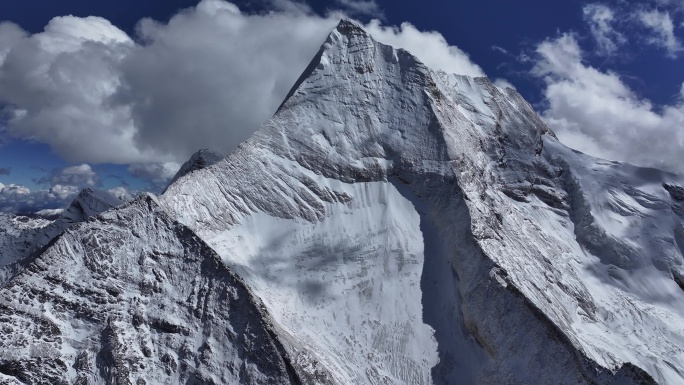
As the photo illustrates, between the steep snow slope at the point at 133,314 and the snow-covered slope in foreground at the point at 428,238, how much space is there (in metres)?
4.61

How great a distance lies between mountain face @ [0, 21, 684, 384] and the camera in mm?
41938

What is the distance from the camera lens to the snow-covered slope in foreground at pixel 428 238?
50.2 metres

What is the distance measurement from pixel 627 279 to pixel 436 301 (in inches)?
1267

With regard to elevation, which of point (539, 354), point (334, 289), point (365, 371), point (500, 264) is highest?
point (500, 264)

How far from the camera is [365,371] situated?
48938 millimetres

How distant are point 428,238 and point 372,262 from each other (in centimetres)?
686

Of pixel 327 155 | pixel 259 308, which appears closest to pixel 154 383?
pixel 259 308

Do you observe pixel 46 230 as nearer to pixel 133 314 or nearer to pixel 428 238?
pixel 133 314

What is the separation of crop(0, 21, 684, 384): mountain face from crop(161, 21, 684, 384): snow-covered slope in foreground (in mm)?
203

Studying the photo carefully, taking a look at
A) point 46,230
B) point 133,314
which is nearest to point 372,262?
point 133,314

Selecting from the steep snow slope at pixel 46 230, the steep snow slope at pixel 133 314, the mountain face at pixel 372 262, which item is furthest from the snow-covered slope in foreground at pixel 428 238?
the steep snow slope at pixel 46 230

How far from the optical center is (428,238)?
6156 cm

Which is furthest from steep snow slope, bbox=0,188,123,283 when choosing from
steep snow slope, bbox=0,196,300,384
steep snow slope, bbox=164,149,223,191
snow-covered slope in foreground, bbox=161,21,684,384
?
steep snow slope, bbox=0,196,300,384

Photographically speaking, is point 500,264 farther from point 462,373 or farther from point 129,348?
point 129,348
